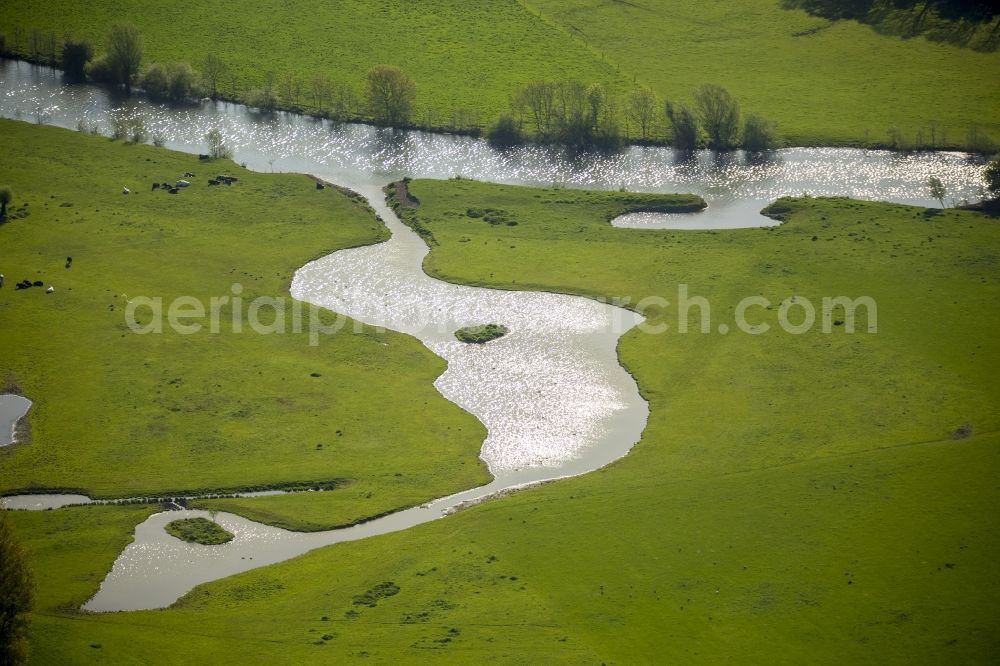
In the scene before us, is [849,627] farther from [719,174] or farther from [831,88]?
[831,88]

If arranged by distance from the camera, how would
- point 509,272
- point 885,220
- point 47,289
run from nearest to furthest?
point 47,289
point 509,272
point 885,220

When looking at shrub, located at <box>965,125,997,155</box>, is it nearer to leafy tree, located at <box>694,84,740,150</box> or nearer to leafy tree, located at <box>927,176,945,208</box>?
leafy tree, located at <box>927,176,945,208</box>

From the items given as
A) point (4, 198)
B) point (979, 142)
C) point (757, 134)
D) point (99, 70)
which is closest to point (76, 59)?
point (99, 70)

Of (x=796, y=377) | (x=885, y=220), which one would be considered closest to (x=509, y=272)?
(x=796, y=377)

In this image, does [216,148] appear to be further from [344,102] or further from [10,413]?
[10,413]

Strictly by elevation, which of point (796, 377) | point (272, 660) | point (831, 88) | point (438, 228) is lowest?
point (272, 660)

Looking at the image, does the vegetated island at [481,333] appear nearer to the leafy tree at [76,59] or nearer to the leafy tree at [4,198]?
the leafy tree at [4,198]

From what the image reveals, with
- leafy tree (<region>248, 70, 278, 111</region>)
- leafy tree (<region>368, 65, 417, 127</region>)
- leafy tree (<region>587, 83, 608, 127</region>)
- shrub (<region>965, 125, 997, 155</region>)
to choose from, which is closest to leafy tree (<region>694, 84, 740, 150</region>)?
leafy tree (<region>587, 83, 608, 127</region>)
